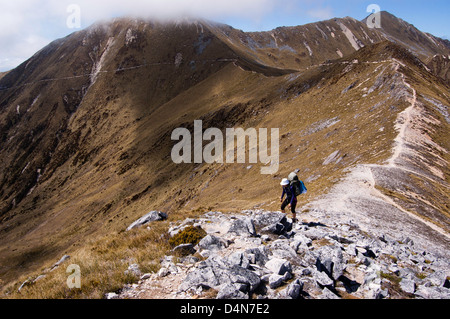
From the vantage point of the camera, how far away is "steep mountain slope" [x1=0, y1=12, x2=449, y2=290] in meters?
→ 31.5

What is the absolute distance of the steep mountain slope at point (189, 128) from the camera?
31.5m

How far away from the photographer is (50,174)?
443 feet

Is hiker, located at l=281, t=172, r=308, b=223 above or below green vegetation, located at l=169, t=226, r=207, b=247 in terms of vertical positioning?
above

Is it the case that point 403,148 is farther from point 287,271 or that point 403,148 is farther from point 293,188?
point 287,271

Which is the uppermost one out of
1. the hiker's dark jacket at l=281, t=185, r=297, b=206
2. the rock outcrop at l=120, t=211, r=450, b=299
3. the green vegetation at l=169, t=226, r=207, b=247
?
the hiker's dark jacket at l=281, t=185, r=297, b=206

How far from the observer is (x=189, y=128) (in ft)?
324

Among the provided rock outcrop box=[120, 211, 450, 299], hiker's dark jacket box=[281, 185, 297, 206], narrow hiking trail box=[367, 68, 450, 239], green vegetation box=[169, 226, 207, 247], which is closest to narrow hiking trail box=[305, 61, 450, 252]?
narrow hiking trail box=[367, 68, 450, 239]

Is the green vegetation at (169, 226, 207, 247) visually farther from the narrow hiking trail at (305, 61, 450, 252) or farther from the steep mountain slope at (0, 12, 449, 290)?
the steep mountain slope at (0, 12, 449, 290)

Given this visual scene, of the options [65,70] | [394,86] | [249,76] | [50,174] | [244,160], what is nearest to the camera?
[394,86]

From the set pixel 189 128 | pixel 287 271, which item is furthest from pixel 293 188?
pixel 189 128

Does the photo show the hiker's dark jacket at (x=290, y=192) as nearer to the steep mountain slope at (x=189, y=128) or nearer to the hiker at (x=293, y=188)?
the hiker at (x=293, y=188)
